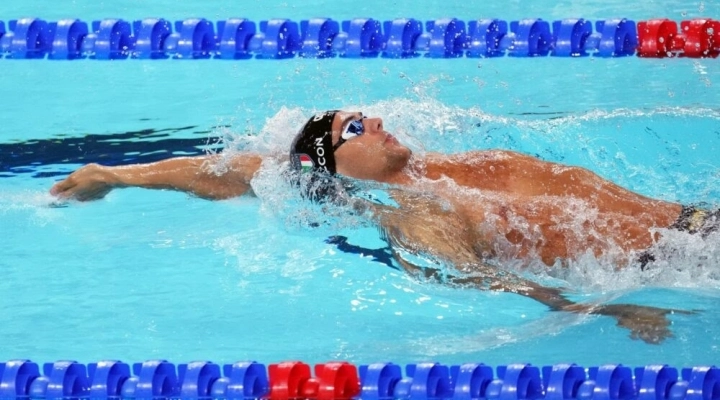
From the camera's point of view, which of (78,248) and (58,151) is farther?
(58,151)

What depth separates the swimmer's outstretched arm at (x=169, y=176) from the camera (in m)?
3.81

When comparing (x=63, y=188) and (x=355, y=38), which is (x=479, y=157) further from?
(x=355, y=38)

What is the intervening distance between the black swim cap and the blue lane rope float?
1.81m

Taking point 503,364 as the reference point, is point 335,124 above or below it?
above

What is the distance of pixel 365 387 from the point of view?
2914 millimetres

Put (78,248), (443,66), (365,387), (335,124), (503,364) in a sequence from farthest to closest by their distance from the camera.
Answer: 1. (443,66)
2. (78,248)
3. (335,124)
4. (503,364)
5. (365,387)

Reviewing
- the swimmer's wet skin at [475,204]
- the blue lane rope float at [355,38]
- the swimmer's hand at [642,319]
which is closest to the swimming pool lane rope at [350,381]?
the swimmer's hand at [642,319]

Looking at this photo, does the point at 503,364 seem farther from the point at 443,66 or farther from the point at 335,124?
the point at 443,66

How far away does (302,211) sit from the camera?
382 centimetres

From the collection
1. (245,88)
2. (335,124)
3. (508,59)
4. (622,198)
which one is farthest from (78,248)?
(508,59)

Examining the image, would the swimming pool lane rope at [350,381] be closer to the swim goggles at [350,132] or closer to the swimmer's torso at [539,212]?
the swimmer's torso at [539,212]

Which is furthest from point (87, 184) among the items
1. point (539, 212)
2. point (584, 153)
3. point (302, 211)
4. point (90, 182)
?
point (584, 153)

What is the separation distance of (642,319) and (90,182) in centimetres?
188

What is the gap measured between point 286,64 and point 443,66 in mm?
760
